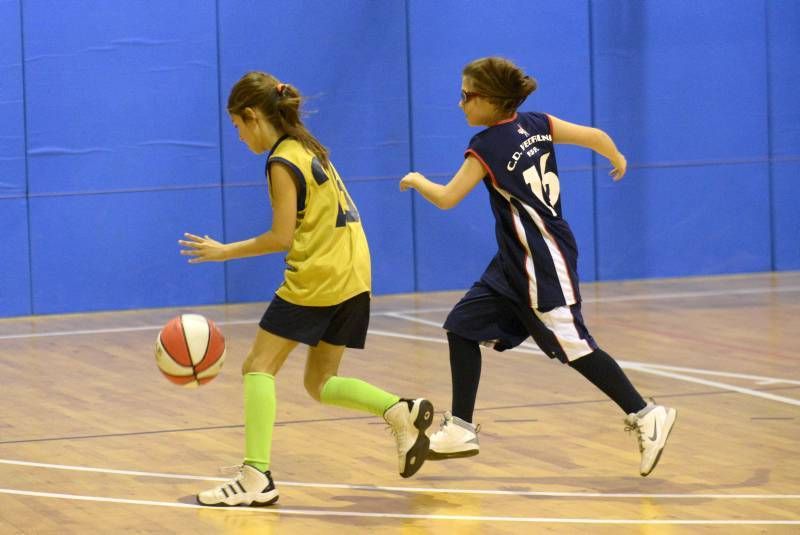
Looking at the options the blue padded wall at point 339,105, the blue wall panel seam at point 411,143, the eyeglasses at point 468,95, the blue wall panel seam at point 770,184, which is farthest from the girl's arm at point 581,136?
the blue wall panel seam at point 770,184

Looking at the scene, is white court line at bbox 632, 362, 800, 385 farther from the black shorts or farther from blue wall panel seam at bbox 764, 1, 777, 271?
blue wall panel seam at bbox 764, 1, 777, 271

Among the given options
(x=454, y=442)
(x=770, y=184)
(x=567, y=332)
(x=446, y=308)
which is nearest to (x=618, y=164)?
(x=567, y=332)

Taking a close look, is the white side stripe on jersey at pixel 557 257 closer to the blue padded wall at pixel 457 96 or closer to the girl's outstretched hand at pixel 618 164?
the girl's outstretched hand at pixel 618 164

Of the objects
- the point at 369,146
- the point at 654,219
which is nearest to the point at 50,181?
the point at 369,146

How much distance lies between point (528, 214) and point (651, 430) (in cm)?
87

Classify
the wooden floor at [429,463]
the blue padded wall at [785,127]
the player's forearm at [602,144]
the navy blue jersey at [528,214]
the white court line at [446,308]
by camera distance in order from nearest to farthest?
the wooden floor at [429,463]
the navy blue jersey at [528,214]
the player's forearm at [602,144]
the white court line at [446,308]
the blue padded wall at [785,127]

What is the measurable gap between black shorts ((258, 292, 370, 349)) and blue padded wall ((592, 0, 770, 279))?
7.11 metres

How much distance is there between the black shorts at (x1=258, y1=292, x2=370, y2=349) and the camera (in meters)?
4.93

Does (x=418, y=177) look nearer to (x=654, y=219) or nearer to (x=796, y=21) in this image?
(x=654, y=219)

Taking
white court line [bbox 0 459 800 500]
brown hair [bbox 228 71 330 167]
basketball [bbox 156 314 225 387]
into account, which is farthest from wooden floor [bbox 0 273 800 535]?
brown hair [bbox 228 71 330 167]

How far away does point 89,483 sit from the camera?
537 centimetres

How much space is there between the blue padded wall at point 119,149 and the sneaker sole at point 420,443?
20.2 ft

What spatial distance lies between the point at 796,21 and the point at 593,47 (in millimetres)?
1822

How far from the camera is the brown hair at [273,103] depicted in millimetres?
4922
